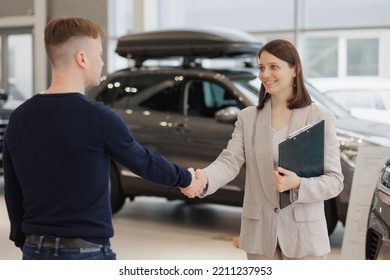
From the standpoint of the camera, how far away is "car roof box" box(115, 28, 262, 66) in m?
6.21

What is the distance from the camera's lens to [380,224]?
302 cm

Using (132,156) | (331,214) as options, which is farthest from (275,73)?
(331,214)

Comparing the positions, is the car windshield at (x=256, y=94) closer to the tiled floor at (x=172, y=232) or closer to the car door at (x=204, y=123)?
the car door at (x=204, y=123)

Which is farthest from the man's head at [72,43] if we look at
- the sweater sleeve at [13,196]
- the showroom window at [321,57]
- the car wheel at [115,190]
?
the showroom window at [321,57]

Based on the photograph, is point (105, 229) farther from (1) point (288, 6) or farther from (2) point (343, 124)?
(1) point (288, 6)

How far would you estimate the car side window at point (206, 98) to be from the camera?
606cm

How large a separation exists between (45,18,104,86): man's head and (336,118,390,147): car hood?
3.41 metres

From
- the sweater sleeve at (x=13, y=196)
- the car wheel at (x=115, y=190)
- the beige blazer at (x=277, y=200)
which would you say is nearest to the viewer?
the sweater sleeve at (x=13, y=196)

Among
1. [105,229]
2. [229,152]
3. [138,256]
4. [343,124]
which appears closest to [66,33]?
[105,229]

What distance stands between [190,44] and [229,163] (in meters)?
3.74

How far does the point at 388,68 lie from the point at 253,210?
782 cm

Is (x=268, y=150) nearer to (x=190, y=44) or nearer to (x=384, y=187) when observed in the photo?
(x=384, y=187)

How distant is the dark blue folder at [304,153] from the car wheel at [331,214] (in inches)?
Answer: 112
